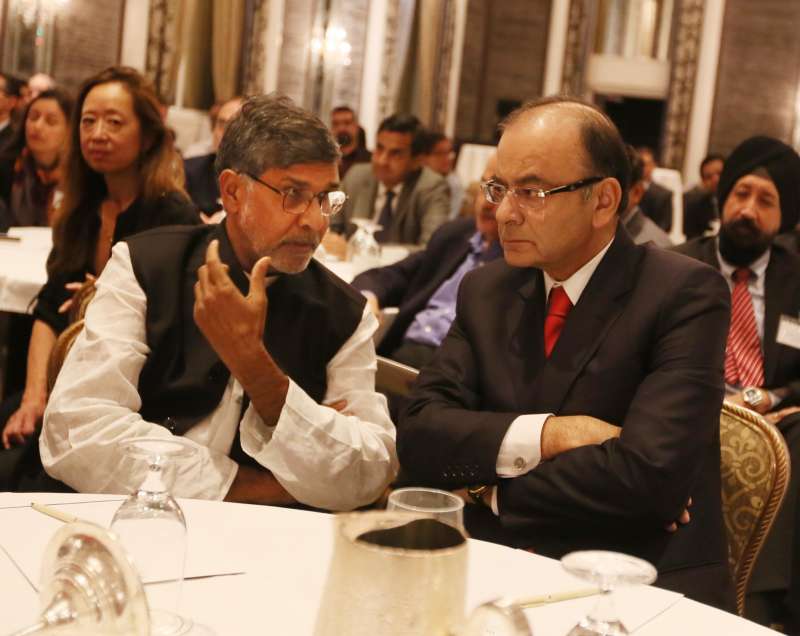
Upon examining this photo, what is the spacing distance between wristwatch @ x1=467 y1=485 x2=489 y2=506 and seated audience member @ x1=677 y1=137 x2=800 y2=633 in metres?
1.46

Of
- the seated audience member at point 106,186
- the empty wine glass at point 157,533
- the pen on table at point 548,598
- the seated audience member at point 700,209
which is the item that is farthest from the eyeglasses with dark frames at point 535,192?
the seated audience member at point 700,209

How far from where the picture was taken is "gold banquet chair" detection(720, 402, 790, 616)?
2.25m

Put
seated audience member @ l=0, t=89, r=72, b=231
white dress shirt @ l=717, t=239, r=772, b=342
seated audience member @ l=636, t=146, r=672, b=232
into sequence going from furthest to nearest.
Answer: 1. seated audience member @ l=636, t=146, r=672, b=232
2. seated audience member @ l=0, t=89, r=72, b=231
3. white dress shirt @ l=717, t=239, r=772, b=342

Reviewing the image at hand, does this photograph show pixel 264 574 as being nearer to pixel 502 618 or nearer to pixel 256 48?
pixel 502 618

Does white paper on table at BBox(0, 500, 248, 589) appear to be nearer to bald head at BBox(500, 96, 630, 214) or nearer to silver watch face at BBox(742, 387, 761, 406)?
bald head at BBox(500, 96, 630, 214)

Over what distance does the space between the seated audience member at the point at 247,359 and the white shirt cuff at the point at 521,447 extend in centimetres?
26

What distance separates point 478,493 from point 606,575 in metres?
1.24

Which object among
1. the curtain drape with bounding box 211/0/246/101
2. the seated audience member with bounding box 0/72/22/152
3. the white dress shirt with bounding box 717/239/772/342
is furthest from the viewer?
the curtain drape with bounding box 211/0/246/101

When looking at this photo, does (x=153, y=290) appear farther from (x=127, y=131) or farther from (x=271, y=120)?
(x=127, y=131)

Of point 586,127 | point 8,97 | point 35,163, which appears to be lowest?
point 35,163

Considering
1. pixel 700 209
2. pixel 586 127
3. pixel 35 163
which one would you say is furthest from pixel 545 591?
pixel 700 209

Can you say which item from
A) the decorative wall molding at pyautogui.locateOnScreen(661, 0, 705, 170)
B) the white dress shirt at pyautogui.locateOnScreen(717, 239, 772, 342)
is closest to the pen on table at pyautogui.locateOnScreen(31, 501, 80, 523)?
the white dress shirt at pyautogui.locateOnScreen(717, 239, 772, 342)

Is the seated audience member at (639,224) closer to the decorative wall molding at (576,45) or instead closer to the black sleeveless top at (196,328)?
the black sleeveless top at (196,328)

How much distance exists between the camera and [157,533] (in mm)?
1233
